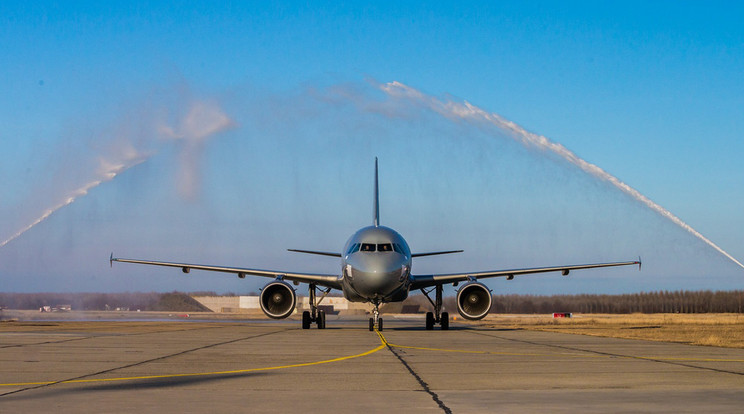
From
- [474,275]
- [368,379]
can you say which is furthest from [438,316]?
[368,379]

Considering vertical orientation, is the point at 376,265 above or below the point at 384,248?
below

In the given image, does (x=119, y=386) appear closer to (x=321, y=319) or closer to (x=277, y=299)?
(x=277, y=299)

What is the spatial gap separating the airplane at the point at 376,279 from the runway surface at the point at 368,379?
11.2 metres

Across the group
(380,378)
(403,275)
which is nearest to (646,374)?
(380,378)

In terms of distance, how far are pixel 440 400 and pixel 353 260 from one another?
22.3 m

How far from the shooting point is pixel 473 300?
34812mm

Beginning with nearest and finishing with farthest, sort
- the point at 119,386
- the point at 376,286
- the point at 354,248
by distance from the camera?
the point at 119,386, the point at 376,286, the point at 354,248

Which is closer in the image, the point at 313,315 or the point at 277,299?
the point at 277,299

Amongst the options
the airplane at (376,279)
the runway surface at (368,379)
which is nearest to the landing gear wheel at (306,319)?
the airplane at (376,279)

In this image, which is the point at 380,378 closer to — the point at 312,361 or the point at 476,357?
the point at 312,361

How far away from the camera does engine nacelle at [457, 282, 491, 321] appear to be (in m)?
34.5

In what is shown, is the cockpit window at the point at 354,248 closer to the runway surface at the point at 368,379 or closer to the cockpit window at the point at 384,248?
the cockpit window at the point at 384,248

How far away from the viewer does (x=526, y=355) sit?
18344mm

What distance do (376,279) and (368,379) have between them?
61.6ft
